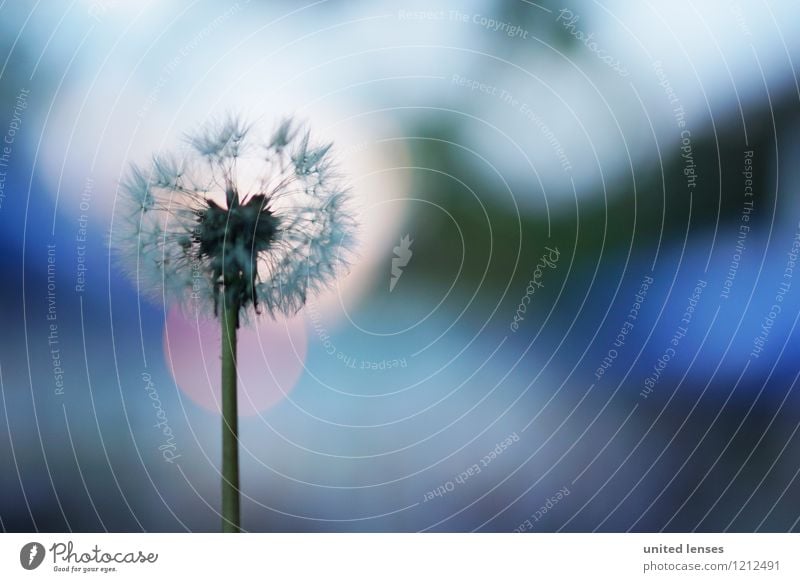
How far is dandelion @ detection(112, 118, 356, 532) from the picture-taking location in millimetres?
866

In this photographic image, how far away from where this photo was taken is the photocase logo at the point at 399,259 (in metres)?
0.88

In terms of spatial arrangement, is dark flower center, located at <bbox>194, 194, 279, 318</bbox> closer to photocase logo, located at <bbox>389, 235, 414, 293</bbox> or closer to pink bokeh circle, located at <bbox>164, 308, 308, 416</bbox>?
pink bokeh circle, located at <bbox>164, 308, 308, 416</bbox>

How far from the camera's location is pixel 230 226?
34.1 inches

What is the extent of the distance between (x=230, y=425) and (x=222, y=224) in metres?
0.25

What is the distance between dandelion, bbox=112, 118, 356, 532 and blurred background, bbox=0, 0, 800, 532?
0.08ft

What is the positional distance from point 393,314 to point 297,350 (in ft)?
0.42
